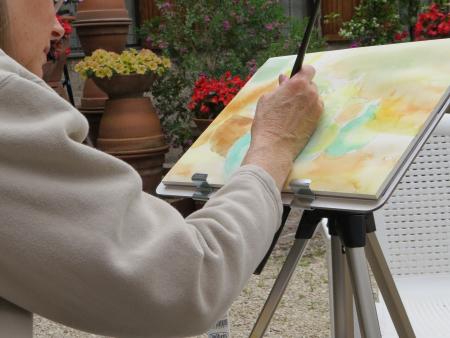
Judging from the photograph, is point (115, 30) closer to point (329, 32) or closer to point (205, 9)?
point (205, 9)

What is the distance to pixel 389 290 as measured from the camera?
1.74m

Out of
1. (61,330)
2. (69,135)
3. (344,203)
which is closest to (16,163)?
(69,135)

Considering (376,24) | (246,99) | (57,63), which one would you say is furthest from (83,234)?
(376,24)

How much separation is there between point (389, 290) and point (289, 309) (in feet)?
6.51

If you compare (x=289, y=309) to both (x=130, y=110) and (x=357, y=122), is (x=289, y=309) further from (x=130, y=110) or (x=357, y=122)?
(x=357, y=122)

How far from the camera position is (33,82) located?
104 cm

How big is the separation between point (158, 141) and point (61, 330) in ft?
5.70

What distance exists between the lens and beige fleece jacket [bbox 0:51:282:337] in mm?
994

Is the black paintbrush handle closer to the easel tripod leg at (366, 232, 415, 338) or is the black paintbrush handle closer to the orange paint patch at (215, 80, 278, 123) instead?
the orange paint patch at (215, 80, 278, 123)

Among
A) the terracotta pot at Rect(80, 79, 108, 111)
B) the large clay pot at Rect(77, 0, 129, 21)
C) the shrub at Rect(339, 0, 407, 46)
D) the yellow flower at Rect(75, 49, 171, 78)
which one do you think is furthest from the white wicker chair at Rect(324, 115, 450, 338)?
the terracotta pot at Rect(80, 79, 108, 111)

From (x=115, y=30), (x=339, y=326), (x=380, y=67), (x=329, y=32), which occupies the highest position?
(x=380, y=67)

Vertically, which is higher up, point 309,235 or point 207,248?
point 207,248

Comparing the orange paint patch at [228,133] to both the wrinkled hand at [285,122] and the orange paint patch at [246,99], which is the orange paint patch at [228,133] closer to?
the orange paint patch at [246,99]

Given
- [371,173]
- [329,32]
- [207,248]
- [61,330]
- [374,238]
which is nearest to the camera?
[207,248]
